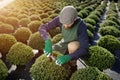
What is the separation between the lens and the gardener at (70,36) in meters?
6.96

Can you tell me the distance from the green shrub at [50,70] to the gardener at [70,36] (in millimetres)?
490

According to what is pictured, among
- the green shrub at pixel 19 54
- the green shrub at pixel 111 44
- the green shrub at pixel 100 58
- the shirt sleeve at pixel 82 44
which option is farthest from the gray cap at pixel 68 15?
the green shrub at pixel 111 44

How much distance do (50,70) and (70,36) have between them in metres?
1.23

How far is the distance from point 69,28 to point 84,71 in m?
1.24

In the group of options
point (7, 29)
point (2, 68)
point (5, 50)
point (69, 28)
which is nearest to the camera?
point (69, 28)

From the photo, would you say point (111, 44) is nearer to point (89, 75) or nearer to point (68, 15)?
point (89, 75)

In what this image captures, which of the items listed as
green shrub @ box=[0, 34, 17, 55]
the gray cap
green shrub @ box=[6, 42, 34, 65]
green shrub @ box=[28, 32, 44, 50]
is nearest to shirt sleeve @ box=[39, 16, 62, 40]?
the gray cap

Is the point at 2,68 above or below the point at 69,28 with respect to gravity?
below

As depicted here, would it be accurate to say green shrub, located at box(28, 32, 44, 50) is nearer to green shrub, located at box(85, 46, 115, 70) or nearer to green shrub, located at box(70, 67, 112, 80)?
green shrub, located at box(85, 46, 115, 70)

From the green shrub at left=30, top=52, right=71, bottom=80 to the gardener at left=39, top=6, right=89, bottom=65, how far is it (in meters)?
0.49

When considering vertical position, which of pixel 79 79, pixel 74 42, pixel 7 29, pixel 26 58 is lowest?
pixel 7 29

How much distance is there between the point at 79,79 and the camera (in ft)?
25.3

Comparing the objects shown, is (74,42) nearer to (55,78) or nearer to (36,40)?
(55,78)

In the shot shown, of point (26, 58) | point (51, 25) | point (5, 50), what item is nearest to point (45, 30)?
point (51, 25)
